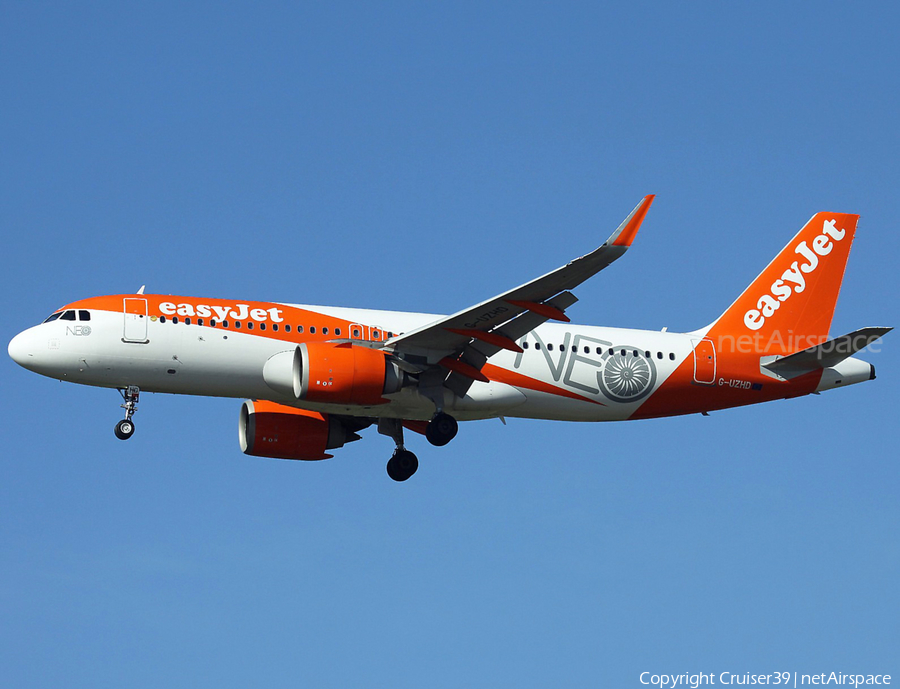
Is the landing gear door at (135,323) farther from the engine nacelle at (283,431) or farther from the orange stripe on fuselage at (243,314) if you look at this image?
the engine nacelle at (283,431)

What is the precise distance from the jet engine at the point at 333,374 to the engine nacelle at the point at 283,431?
13.9ft

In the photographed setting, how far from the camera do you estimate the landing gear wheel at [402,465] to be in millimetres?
39031

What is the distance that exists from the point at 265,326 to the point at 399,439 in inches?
253

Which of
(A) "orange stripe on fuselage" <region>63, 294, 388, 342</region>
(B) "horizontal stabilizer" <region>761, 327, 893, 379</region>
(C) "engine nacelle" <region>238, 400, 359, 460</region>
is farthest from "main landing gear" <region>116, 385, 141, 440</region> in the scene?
(B) "horizontal stabilizer" <region>761, 327, 893, 379</region>

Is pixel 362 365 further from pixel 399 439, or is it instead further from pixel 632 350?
pixel 632 350

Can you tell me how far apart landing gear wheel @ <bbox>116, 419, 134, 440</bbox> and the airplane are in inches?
3.2

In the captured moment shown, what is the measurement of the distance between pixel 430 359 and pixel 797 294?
12987mm

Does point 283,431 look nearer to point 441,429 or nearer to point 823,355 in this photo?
point 441,429

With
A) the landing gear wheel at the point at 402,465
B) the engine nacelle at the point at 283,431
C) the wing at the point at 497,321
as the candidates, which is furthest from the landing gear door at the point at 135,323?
the landing gear wheel at the point at 402,465

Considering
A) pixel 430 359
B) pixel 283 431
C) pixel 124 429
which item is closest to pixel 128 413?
pixel 124 429

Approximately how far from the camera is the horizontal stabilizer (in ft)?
117

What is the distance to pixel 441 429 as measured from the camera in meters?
35.7

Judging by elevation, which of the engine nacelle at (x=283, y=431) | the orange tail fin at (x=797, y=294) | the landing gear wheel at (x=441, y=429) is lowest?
the landing gear wheel at (x=441, y=429)

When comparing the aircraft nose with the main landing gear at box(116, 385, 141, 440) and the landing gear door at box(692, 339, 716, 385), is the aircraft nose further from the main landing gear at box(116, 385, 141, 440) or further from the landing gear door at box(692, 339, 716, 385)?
the landing gear door at box(692, 339, 716, 385)
